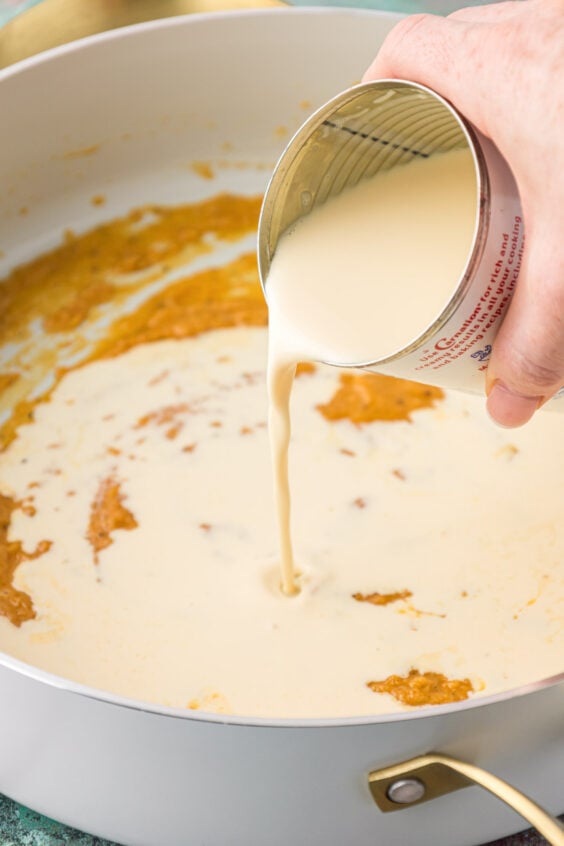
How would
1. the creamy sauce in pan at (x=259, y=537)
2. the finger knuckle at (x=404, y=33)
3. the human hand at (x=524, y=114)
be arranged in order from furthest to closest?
the creamy sauce in pan at (x=259, y=537) → the finger knuckle at (x=404, y=33) → the human hand at (x=524, y=114)

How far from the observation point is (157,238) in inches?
67.2

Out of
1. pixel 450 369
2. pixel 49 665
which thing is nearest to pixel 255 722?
pixel 450 369

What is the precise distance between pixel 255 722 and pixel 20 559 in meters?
0.60

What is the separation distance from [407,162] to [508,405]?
0.27 m

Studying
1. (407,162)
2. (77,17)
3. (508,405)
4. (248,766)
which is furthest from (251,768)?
(77,17)

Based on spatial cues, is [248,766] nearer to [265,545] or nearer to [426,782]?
[426,782]

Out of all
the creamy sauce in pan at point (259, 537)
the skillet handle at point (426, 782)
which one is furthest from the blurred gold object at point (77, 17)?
the skillet handle at point (426, 782)

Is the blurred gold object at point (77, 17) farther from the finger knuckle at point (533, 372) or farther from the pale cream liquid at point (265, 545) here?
the finger knuckle at point (533, 372)

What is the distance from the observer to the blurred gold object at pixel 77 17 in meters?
1.59

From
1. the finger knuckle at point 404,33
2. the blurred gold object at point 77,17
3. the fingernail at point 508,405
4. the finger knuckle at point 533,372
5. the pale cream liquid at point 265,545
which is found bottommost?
the pale cream liquid at point 265,545

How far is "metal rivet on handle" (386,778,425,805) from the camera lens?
845mm

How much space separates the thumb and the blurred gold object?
3.18 feet

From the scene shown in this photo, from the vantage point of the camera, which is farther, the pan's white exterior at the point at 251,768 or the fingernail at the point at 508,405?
the fingernail at the point at 508,405

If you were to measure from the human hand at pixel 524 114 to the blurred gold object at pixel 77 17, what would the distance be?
0.85 m
